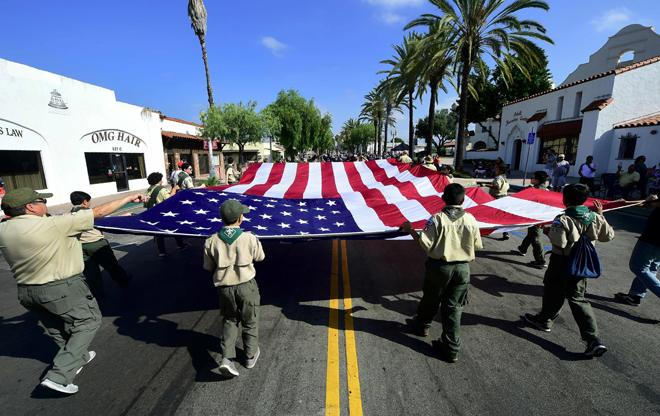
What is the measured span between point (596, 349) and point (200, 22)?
913 inches

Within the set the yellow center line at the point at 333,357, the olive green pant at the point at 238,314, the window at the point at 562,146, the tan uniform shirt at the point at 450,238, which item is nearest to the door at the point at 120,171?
the yellow center line at the point at 333,357

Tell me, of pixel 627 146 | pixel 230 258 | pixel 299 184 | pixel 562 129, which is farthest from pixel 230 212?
pixel 562 129

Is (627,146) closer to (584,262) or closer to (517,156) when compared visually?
(517,156)

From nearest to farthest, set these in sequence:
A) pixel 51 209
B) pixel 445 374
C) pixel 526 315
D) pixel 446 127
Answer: pixel 445 374, pixel 526 315, pixel 51 209, pixel 446 127

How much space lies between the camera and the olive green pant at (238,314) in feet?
9.54

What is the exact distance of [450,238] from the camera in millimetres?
3039

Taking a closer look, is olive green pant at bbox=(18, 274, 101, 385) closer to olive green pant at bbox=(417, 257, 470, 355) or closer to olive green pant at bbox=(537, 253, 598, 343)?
olive green pant at bbox=(417, 257, 470, 355)

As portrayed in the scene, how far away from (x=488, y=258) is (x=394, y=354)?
12.8 ft

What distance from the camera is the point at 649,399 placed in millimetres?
2604

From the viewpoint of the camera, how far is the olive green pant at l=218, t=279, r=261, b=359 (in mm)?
2908

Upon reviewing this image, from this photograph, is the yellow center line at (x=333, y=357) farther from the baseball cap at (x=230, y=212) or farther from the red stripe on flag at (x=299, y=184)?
the red stripe on flag at (x=299, y=184)

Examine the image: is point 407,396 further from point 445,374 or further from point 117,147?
point 117,147

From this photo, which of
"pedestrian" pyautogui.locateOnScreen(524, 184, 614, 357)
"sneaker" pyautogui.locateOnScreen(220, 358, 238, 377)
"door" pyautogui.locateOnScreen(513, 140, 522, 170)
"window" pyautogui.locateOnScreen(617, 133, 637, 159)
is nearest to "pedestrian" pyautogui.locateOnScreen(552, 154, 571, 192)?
"window" pyautogui.locateOnScreen(617, 133, 637, 159)

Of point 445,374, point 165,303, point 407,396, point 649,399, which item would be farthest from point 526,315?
point 165,303
